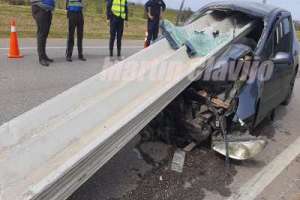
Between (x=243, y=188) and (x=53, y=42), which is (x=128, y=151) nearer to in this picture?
(x=243, y=188)

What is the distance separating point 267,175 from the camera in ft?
16.7

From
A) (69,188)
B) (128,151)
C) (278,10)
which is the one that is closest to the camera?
(69,188)

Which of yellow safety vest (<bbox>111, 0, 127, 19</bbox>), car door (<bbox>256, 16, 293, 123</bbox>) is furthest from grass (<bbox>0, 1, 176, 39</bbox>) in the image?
car door (<bbox>256, 16, 293, 123</bbox>)

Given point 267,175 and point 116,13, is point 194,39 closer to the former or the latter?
point 267,175

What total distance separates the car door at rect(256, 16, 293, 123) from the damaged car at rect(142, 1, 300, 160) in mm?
13

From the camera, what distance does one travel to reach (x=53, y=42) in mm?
13922

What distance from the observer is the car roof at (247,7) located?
6484mm

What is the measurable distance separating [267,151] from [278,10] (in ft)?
7.57

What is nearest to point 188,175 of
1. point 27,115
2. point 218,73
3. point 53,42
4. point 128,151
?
point 128,151

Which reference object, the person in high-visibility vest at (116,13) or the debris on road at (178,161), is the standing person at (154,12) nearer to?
the person in high-visibility vest at (116,13)

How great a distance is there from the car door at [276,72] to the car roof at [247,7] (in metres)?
0.22

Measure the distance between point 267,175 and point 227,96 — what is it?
3.31 ft

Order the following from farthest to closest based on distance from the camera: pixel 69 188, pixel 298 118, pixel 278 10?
1. pixel 298 118
2. pixel 278 10
3. pixel 69 188

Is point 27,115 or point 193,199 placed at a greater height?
point 27,115
